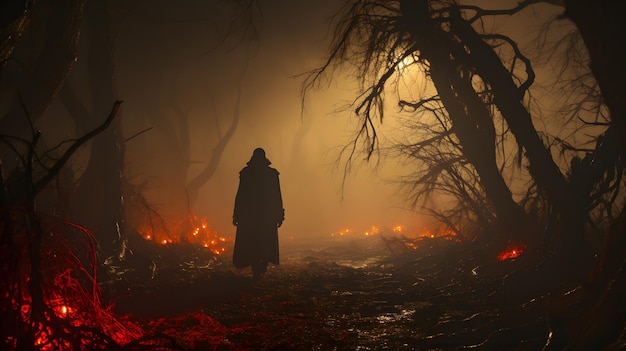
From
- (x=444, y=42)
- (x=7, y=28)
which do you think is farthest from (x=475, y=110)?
(x=7, y=28)

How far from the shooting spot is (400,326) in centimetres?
467

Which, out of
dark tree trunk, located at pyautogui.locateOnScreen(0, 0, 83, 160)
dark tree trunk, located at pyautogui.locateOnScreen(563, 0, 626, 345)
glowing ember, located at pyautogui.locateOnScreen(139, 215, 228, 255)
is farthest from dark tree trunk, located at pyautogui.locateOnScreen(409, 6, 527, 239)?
glowing ember, located at pyautogui.locateOnScreen(139, 215, 228, 255)

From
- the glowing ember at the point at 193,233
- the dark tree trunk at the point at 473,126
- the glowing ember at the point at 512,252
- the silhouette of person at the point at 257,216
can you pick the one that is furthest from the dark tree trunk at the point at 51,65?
the glowing ember at the point at 512,252

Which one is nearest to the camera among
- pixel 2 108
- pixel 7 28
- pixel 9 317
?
pixel 9 317

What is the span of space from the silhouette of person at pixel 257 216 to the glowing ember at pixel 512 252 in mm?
4745

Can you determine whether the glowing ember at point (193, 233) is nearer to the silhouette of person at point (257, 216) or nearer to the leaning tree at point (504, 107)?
the silhouette of person at point (257, 216)

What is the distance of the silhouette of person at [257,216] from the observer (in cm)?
832

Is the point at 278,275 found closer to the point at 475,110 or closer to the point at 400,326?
the point at 400,326

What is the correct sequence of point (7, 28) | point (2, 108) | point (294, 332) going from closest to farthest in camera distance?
point (7, 28) → point (294, 332) → point (2, 108)

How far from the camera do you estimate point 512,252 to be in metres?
7.93

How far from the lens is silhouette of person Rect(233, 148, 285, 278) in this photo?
832cm

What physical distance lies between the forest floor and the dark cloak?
53 cm

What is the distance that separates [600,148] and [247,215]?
6501 mm

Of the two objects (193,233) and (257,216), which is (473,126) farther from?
(193,233)
